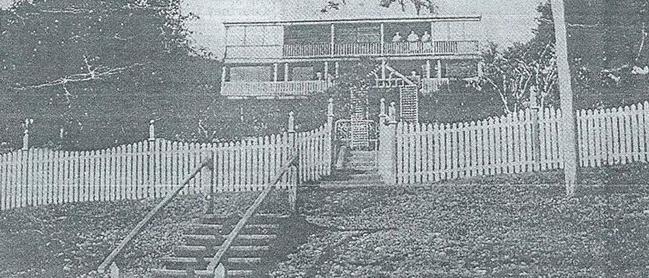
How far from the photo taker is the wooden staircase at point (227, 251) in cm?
338

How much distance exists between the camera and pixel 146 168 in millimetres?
3396

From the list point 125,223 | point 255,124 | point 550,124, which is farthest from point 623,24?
point 125,223

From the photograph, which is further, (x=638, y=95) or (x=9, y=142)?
(x=9, y=142)

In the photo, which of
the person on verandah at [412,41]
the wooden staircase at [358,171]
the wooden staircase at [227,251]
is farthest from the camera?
the wooden staircase at [227,251]

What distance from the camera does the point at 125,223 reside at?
3.46 meters

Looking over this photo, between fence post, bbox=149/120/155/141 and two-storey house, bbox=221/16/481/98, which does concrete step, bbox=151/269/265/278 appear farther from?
two-storey house, bbox=221/16/481/98

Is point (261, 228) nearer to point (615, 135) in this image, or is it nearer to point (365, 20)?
point (365, 20)

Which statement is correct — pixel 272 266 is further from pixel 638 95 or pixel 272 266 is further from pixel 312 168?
pixel 638 95

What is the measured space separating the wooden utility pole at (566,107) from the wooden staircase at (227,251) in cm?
152

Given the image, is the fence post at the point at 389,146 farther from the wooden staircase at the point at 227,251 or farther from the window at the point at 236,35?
the window at the point at 236,35

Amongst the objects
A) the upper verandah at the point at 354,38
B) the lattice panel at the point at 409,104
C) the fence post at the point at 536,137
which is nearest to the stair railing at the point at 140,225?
the upper verandah at the point at 354,38

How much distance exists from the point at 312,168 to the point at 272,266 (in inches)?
22.7

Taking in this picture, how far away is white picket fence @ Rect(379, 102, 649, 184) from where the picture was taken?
3.25 meters

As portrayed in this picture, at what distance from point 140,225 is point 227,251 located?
49 cm
